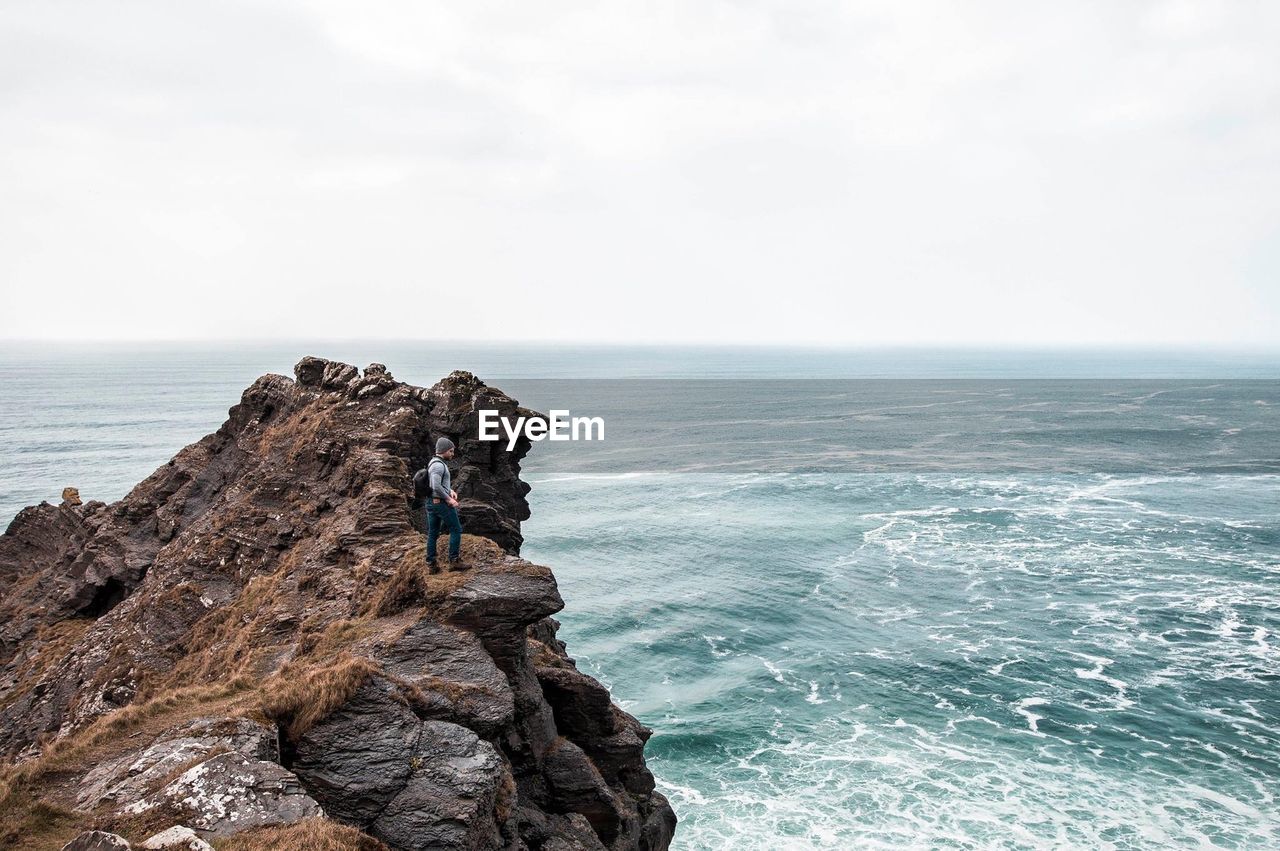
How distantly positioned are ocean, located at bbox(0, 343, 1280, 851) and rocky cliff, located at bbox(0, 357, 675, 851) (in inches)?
705

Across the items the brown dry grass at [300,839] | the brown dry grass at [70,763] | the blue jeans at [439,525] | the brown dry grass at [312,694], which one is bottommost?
the brown dry grass at [70,763]

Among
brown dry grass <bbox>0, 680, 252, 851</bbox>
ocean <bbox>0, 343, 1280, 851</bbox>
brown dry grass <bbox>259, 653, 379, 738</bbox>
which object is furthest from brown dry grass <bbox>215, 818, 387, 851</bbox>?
ocean <bbox>0, 343, 1280, 851</bbox>

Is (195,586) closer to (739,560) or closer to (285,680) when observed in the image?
(285,680)

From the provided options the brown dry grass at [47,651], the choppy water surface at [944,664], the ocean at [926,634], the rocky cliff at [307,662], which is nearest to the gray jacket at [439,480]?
the rocky cliff at [307,662]

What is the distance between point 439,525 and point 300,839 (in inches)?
413

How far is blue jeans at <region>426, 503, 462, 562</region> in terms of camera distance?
21672 mm

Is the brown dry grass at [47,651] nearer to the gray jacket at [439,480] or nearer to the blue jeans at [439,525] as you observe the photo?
the blue jeans at [439,525]

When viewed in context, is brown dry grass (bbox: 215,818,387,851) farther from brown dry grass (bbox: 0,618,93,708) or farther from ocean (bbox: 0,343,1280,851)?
ocean (bbox: 0,343,1280,851)

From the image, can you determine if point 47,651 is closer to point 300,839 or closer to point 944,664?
point 300,839

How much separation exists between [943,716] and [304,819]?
41.4 meters

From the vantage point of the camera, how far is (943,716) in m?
46.2

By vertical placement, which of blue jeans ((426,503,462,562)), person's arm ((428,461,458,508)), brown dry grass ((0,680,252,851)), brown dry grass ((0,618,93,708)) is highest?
person's arm ((428,461,458,508))

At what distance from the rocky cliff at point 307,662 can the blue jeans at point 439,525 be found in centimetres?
64

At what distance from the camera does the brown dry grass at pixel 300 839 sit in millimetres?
11727
